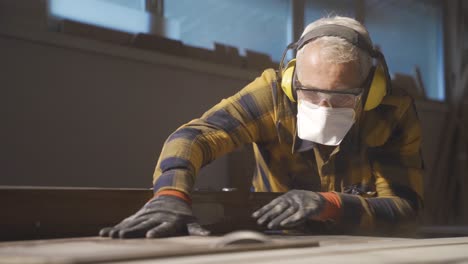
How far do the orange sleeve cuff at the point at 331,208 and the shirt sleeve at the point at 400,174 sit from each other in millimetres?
115

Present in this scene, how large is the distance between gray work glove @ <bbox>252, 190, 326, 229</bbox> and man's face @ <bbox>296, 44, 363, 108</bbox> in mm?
255

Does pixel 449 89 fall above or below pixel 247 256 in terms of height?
Answer: above

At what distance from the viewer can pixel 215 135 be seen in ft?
4.59

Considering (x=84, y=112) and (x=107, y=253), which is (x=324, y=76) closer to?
(x=107, y=253)

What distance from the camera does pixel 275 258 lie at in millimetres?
634

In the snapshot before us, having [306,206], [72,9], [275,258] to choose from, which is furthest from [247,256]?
[72,9]

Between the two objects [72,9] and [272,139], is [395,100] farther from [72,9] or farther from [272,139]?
[72,9]

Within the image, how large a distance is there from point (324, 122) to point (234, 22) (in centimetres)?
221

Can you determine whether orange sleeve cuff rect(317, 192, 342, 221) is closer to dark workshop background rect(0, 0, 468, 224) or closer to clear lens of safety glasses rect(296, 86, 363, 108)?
clear lens of safety glasses rect(296, 86, 363, 108)

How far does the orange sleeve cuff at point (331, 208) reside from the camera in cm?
124

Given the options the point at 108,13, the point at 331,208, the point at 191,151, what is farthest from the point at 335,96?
the point at 108,13

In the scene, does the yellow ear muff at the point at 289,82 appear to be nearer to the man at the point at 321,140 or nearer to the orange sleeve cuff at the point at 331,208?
the man at the point at 321,140

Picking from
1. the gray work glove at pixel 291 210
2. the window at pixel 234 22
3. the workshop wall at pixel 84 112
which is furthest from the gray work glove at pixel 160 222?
the window at pixel 234 22

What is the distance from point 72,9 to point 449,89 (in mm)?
3395
